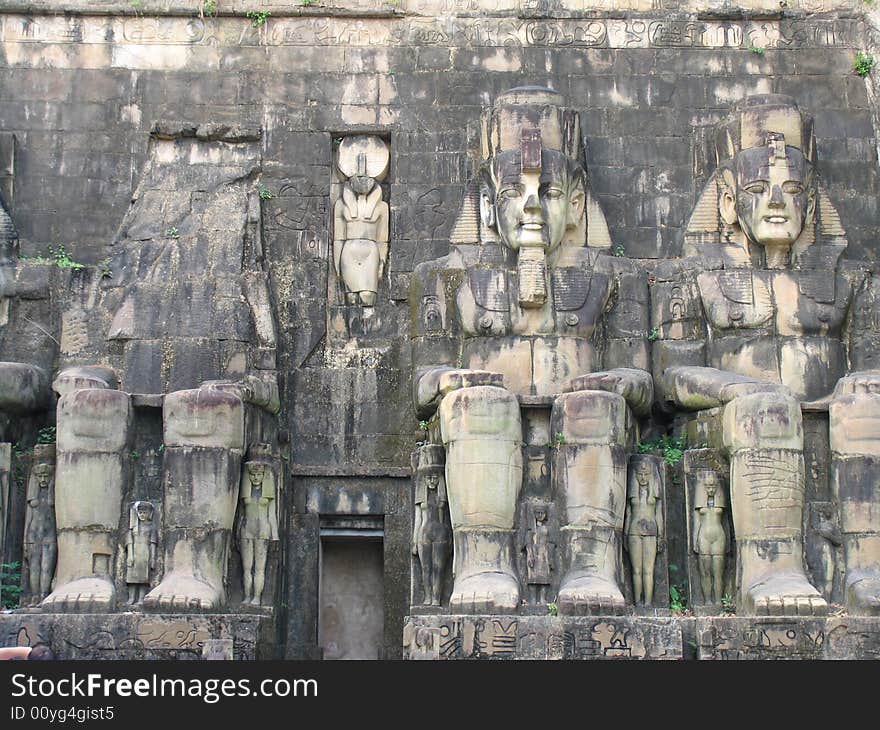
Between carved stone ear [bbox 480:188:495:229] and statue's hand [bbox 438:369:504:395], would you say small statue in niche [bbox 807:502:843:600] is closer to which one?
statue's hand [bbox 438:369:504:395]

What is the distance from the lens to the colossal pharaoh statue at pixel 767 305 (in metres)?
14.1

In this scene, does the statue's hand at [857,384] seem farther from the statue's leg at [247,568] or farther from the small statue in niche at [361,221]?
the statue's leg at [247,568]

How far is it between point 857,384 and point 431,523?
3566 millimetres

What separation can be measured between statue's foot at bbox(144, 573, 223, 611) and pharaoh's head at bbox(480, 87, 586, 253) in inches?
159

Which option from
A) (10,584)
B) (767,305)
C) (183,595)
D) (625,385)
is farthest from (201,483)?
(767,305)

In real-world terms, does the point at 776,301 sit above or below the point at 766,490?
above

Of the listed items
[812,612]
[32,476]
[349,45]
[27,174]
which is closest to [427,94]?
[349,45]

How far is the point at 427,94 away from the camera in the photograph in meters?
16.9

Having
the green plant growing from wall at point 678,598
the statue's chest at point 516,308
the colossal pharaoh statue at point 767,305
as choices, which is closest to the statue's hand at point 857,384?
the colossal pharaoh statue at point 767,305

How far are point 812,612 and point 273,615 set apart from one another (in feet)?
14.0

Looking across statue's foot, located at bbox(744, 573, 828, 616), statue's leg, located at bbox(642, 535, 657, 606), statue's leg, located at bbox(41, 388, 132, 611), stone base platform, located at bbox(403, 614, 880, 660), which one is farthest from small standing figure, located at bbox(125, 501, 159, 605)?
statue's foot, located at bbox(744, 573, 828, 616)

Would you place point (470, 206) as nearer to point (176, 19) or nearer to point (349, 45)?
point (349, 45)

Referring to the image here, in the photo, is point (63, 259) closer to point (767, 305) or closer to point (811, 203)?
point (767, 305)

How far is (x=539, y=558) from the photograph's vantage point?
1377cm
